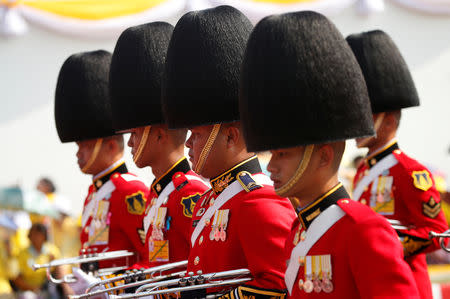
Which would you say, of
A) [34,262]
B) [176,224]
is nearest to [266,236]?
[176,224]

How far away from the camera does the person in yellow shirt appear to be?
8609 millimetres

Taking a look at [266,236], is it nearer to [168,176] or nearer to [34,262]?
[168,176]

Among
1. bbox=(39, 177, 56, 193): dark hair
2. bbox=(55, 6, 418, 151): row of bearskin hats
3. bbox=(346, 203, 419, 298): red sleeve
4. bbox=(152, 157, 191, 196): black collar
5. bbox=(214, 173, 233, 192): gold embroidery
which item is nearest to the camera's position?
bbox=(346, 203, 419, 298): red sleeve

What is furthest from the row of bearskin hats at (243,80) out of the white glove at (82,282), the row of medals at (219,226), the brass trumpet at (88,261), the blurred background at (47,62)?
the blurred background at (47,62)

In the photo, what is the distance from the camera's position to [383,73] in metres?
5.02

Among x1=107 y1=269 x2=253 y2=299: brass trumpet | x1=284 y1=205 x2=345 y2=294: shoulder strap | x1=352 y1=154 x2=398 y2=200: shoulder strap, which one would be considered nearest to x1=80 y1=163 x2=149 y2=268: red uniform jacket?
x1=352 y1=154 x2=398 y2=200: shoulder strap

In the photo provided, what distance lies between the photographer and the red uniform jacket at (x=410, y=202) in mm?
4457

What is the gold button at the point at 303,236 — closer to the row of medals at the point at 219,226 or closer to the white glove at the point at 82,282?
the row of medals at the point at 219,226

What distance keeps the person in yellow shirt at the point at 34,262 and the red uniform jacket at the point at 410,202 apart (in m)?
4.42

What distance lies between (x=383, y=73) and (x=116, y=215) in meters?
1.63

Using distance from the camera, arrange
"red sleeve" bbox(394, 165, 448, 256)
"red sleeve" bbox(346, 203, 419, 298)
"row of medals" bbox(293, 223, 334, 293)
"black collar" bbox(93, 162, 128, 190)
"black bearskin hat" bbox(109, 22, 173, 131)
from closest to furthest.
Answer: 1. "red sleeve" bbox(346, 203, 419, 298)
2. "row of medals" bbox(293, 223, 334, 293)
3. "black bearskin hat" bbox(109, 22, 173, 131)
4. "red sleeve" bbox(394, 165, 448, 256)
5. "black collar" bbox(93, 162, 128, 190)

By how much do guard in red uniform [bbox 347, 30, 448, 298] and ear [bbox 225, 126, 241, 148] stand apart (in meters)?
1.36

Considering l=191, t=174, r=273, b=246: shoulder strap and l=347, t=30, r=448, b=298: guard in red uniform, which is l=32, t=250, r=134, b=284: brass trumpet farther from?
l=347, t=30, r=448, b=298: guard in red uniform

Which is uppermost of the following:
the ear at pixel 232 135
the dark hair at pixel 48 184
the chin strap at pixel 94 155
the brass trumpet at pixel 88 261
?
the ear at pixel 232 135
